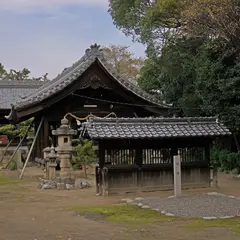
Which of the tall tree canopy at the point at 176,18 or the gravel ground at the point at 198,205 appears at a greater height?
the tall tree canopy at the point at 176,18

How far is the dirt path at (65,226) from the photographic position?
27.2 ft

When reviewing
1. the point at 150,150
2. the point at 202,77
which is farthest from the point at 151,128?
the point at 202,77

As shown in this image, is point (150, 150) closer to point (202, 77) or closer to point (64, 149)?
point (64, 149)

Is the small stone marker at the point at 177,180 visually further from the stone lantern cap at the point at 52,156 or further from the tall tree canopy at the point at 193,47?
the stone lantern cap at the point at 52,156

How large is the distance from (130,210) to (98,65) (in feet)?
42.6

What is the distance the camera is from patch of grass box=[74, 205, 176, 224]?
10.1m

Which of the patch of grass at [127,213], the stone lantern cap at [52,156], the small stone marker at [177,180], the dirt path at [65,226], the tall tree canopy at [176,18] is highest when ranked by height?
the tall tree canopy at [176,18]

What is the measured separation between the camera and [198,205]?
39.0 feet

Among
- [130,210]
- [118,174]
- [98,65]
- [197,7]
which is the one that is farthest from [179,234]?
[98,65]

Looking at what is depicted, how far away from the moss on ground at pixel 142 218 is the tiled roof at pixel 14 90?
23.8 metres

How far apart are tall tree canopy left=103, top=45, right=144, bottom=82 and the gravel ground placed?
37.5 m

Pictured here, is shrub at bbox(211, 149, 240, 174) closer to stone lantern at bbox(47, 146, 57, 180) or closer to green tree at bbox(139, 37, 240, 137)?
green tree at bbox(139, 37, 240, 137)

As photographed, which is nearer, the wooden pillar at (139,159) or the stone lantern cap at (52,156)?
the wooden pillar at (139,159)

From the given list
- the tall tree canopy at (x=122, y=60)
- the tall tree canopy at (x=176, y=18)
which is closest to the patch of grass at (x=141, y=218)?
the tall tree canopy at (x=176, y=18)
